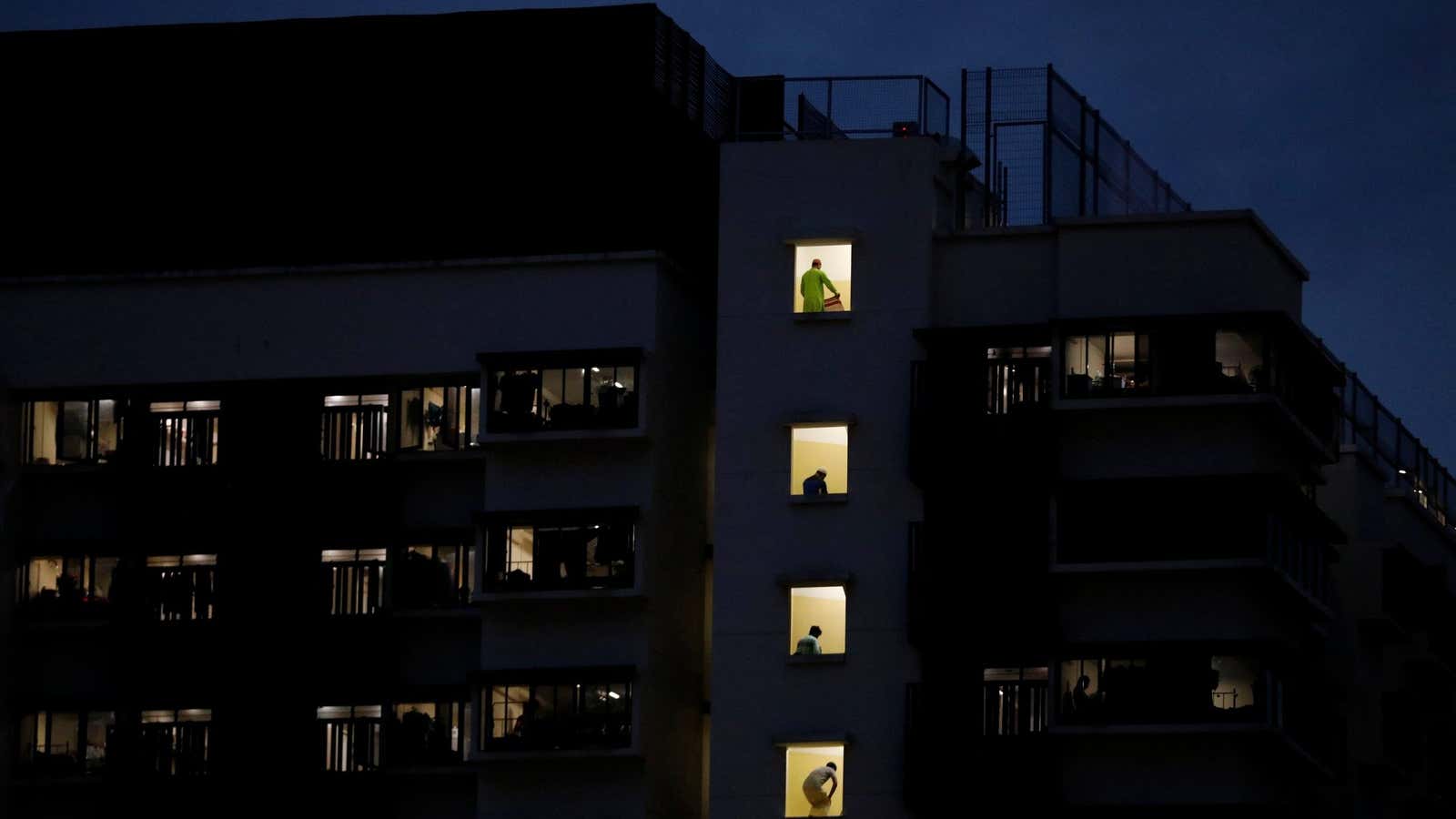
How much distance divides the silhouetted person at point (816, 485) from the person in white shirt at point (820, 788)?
624 centimetres

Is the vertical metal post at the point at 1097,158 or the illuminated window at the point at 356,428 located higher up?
the vertical metal post at the point at 1097,158

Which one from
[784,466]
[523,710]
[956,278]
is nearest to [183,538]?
[523,710]

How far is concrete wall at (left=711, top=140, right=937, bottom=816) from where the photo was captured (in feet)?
241

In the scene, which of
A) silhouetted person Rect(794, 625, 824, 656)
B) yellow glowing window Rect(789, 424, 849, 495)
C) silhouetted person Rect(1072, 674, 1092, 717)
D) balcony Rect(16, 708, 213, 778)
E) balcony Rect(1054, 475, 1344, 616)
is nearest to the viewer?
silhouetted person Rect(1072, 674, 1092, 717)

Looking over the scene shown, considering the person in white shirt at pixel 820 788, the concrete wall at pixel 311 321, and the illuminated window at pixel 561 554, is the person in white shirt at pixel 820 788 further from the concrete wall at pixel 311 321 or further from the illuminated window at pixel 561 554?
the concrete wall at pixel 311 321

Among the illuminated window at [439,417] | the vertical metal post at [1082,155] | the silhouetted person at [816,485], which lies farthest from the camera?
the vertical metal post at [1082,155]

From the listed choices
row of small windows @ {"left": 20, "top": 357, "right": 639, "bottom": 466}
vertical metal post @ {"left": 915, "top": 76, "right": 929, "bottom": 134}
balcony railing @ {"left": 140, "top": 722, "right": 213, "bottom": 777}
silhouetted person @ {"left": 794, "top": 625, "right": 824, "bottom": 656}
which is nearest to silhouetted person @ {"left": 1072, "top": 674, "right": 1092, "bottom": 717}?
silhouetted person @ {"left": 794, "top": 625, "right": 824, "bottom": 656}

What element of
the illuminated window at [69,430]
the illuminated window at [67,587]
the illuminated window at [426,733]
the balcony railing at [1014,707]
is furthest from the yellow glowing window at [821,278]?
the illuminated window at [67,587]

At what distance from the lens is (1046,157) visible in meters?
77.3

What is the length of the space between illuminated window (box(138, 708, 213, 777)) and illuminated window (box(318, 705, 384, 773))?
9.19ft

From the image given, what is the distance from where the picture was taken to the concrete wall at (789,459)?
→ 73562 millimetres

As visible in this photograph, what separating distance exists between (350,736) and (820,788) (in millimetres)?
11388

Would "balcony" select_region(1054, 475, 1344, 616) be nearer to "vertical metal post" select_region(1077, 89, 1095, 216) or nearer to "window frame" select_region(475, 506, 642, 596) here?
"vertical metal post" select_region(1077, 89, 1095, 216)

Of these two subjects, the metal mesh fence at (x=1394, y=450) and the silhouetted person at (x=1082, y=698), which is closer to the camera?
the silhouetted person at (x=1082, y=698)
